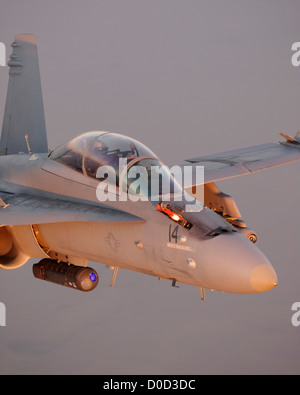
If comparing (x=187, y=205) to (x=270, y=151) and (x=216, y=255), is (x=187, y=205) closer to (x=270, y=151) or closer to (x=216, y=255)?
(x=216, y=255)

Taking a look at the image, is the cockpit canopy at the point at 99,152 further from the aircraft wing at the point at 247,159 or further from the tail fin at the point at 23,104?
the tail fin at the point at 23,104

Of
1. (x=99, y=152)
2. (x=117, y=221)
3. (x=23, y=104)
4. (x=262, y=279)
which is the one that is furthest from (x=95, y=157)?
(x=23, y=104)

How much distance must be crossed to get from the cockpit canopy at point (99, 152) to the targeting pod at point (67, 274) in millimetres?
2257

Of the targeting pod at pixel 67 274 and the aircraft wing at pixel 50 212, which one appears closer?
the aircraft wing at pixel 50 212

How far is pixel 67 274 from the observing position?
15.8 metres

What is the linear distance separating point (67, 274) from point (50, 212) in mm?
1778

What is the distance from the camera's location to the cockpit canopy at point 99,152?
48.1ft

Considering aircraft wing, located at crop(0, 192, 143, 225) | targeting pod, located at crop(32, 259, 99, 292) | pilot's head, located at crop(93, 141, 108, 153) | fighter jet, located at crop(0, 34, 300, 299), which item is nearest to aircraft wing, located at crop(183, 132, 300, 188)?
fighter jet, located at crop(0, 34, 300, 299)

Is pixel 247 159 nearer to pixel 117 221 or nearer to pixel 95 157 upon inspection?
pixel 95 157

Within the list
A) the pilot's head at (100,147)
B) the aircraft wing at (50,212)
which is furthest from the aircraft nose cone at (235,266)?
the pilot's head at (100,147)

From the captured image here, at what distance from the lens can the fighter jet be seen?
1275 cm

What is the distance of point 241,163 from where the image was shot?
19719mm

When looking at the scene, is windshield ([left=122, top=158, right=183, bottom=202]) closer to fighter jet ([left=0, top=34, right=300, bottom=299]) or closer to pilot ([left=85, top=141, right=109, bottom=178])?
fighter jet ([left=0, top=34, right=300, bottom=299])

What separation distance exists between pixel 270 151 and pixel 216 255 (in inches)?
362
